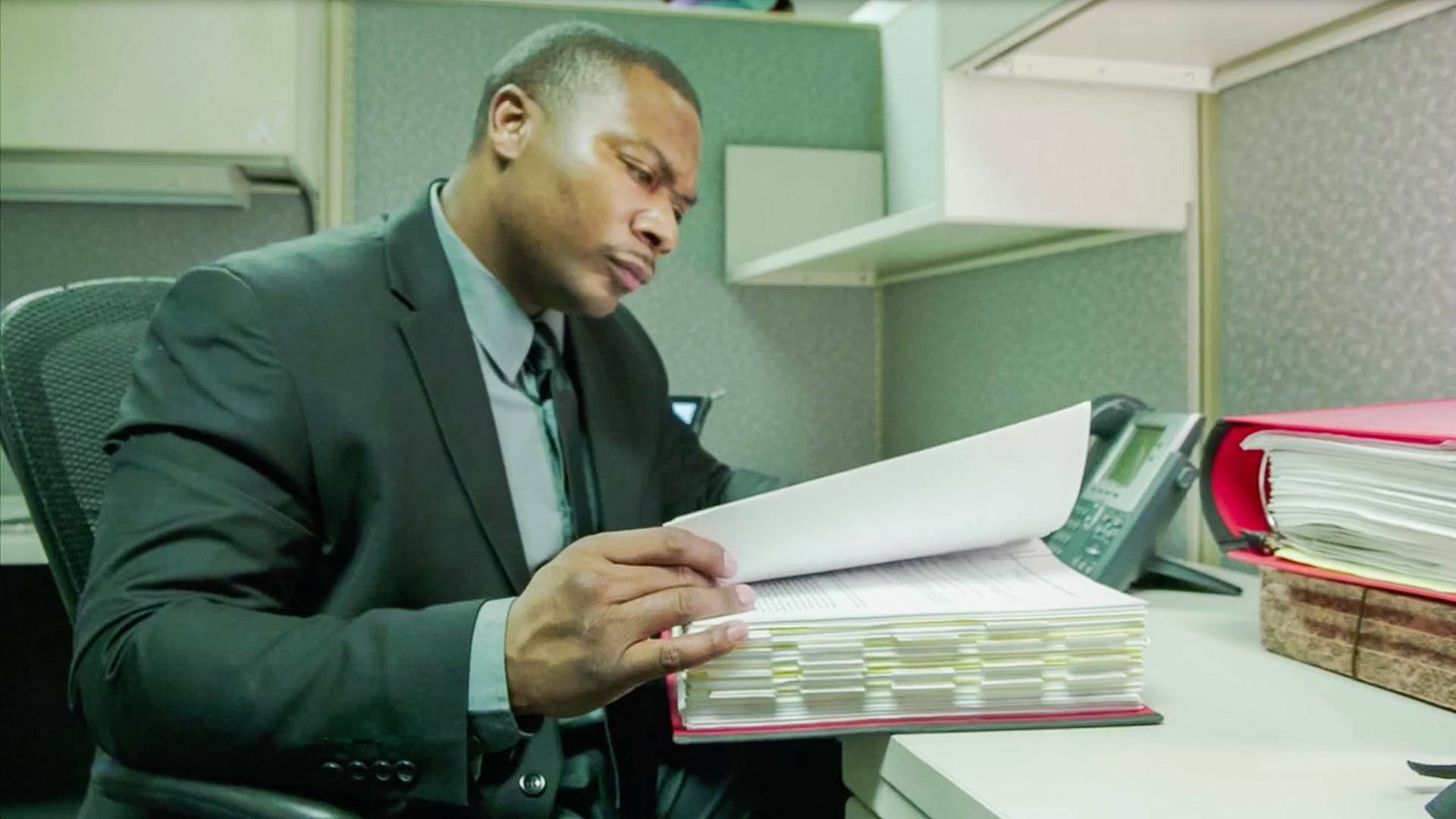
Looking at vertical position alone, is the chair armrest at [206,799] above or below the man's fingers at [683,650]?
below

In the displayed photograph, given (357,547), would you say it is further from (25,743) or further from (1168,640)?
(25,743)

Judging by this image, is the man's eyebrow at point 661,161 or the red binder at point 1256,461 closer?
the red binder at point 1256,461

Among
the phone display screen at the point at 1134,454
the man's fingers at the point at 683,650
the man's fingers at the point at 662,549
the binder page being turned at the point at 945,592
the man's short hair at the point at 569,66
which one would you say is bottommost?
the man's fingers at the point at 683,650

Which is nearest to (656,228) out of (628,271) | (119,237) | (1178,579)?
(628,271)

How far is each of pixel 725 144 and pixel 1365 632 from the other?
3.15ft

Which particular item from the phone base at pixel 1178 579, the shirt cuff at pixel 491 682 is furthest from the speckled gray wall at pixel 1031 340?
the shirt cuff at pixel 491 682

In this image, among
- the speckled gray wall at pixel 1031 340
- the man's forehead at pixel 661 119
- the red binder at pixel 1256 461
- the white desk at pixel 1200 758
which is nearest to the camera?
the white desk at pixel 1200 758

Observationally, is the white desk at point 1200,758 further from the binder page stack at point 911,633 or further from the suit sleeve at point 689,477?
the suit sleeve at point 689,477

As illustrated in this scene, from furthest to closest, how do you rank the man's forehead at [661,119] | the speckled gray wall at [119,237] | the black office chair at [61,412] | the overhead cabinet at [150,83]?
the speckled gray wall at [119,237], the overhead cabinet at [150,83], the man's forehead at [661,119], the black office chair at [61,412]

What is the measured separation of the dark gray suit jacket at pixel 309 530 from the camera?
0.42 meters

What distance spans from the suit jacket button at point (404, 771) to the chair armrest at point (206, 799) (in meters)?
0.03

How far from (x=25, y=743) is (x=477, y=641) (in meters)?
1.21

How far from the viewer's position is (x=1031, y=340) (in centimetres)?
99

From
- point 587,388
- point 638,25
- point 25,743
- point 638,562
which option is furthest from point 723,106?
point 25,743
